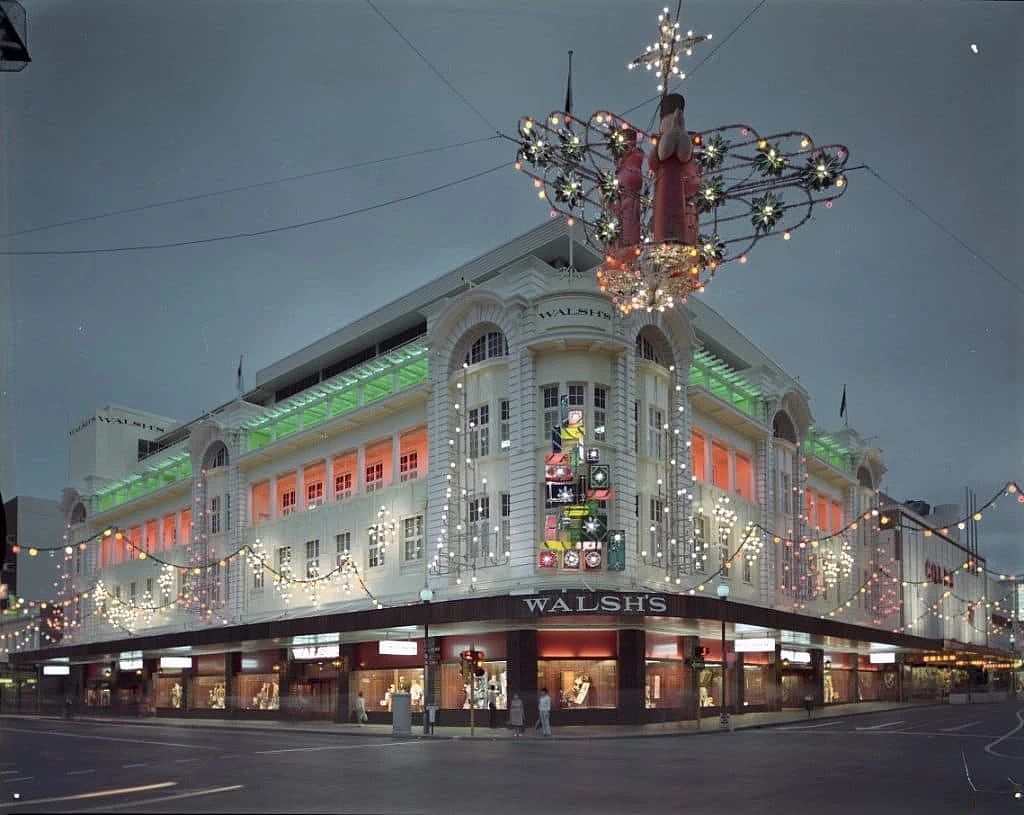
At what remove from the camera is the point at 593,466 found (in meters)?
41.5

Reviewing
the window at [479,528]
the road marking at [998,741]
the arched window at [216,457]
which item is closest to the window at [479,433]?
the window at [479,528]

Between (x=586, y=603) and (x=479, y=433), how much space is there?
9242mm

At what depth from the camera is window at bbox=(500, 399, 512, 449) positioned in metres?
44.6

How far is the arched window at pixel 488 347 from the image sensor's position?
150ft

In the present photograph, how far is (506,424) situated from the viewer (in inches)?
1779

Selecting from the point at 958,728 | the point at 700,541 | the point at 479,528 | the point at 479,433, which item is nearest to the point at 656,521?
the point at 700,541

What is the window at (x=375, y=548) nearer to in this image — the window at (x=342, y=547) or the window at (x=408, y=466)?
the window at (x=342, y=547)

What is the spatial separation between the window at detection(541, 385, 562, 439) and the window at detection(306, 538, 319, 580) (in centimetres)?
1655

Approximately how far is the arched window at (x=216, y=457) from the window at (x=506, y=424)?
Result: 2314 cm

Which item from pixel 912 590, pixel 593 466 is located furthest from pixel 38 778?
pixel 912 590

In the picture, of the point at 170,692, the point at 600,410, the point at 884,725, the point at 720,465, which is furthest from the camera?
the point at 170,692

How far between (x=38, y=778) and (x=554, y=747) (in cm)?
1488

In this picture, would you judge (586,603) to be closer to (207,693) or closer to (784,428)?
(784,428)

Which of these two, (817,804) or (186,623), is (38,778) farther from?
(186,623)
